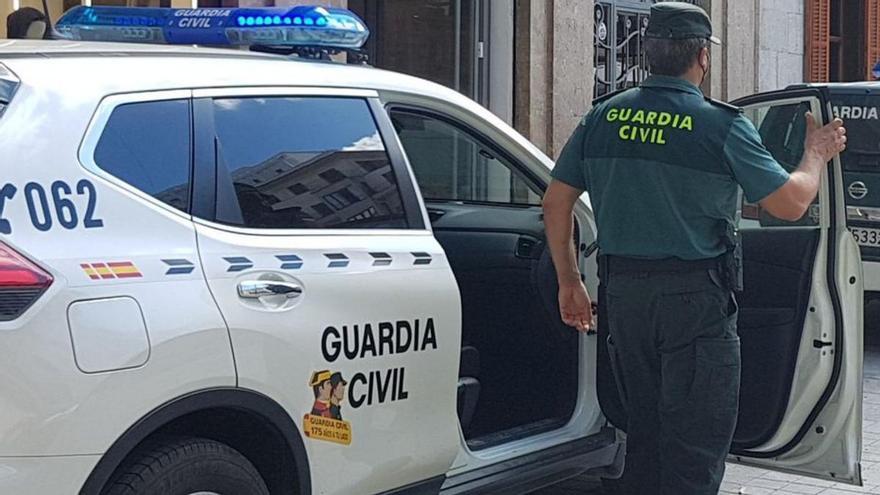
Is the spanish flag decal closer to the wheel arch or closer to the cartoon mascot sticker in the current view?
the wheel arch

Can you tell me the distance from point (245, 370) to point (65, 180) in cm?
64

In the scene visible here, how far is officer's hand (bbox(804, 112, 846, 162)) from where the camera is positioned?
13.0 ft

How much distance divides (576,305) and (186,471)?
1.63m

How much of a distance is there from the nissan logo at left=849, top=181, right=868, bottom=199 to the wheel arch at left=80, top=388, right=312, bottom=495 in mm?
5836

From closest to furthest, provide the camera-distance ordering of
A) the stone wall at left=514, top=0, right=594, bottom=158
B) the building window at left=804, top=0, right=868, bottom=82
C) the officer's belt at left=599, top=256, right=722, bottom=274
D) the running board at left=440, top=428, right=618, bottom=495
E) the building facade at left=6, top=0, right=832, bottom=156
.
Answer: the officer's belt at left=599, top=256, right=722, bottom=274, the running board at left=440, top=428, right=618, bottom=495, the building facade at left=6, top=0, right=832, bottom=156, the stone wall at left=514, top=0, right=594, bottom=158, the building window at left=804, top=0, right=868, bottom=82

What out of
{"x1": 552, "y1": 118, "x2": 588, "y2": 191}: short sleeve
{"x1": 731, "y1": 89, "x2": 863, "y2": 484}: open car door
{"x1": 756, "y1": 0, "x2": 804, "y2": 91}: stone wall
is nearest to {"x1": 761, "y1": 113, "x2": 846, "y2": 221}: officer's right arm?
{"x1": 731, "y1": 89, "x2": 863, "y2": 484}: open car door

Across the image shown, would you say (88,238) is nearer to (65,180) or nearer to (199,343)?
(65,180)

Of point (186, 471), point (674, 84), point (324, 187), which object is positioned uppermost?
point (674, 84)

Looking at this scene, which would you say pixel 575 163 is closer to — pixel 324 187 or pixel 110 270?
pixel 324 187

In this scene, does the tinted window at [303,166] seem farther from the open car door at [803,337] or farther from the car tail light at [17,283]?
the open car door at [803,337]

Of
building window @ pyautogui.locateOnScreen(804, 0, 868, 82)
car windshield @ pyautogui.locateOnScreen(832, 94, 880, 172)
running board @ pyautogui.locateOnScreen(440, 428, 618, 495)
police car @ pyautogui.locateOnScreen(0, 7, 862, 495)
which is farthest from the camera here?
building window @ pyautogui.locateOnScreen(804, 0, 868, 82)

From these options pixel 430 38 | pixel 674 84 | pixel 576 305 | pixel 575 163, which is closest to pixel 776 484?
pixel 576 305

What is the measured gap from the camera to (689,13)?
13.0ft

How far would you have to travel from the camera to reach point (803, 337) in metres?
4.40
